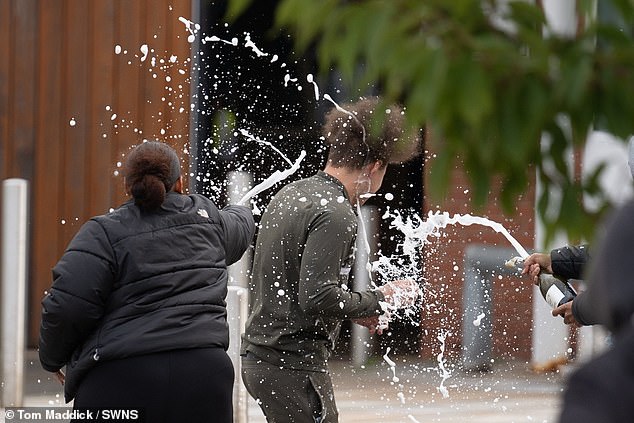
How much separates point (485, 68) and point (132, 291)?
2765 mm

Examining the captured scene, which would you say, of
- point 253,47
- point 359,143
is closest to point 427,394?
point 253,47

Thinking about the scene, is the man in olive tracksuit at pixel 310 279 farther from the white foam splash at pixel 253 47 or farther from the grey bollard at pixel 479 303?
the white foam splash at pixel 253 47

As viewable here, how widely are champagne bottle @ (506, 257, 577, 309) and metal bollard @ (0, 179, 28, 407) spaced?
3.11 meters

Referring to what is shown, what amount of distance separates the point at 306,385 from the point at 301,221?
1.86ft

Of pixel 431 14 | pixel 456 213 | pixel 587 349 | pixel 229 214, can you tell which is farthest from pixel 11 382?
pixel 431 14

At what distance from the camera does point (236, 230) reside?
458 centimetres

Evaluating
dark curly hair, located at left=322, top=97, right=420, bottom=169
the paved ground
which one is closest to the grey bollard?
the paved ground

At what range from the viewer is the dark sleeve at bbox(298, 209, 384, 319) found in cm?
418

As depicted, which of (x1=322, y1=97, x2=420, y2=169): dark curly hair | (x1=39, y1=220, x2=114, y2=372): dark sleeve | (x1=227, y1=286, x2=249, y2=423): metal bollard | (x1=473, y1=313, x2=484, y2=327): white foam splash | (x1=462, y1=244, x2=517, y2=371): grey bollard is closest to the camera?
(x1=39, y1=220, x2=114, y2=372): dark sleeve

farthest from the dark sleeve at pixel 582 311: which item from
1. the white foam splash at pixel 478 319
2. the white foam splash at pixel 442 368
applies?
the white foam splash at pixel 478 319

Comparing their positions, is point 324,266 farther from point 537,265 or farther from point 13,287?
point 13,287

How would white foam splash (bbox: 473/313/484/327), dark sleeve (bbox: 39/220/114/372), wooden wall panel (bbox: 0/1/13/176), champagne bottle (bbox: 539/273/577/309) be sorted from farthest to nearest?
wooden wall panel (bbox: 0/1/13/176) < white foam splash (bbox: 473/313/484/327) < champagne bottle (bbox: 539/273/577/309) < dark sleeve (bbox: 39/220/114/372)

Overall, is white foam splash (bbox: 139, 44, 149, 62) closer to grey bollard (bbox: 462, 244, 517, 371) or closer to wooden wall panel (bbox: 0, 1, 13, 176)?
wooden wall panel (bbox: 0, 1, 13, 176)

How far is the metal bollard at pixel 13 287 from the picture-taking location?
6.75m
